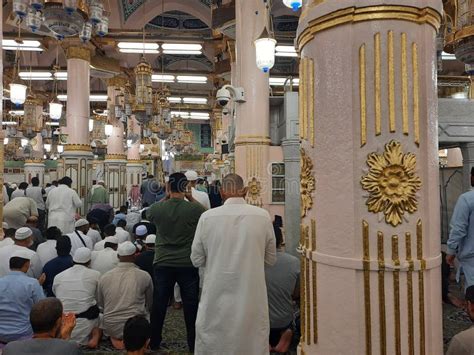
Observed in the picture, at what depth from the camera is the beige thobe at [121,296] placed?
3105mm

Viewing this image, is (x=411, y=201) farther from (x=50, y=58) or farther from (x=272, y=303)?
(x=50, y=58)

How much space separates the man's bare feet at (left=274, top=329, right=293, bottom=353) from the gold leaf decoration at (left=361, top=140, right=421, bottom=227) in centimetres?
177

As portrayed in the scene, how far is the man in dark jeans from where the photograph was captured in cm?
288

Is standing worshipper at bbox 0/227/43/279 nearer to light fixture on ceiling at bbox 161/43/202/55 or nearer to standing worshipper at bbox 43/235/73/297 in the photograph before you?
standing worshipper at bbox 43/235/73/297

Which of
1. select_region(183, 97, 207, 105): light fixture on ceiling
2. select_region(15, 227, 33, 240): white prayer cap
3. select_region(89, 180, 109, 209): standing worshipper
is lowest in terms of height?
select_region(15, 227, 33, 240): white prayer cap

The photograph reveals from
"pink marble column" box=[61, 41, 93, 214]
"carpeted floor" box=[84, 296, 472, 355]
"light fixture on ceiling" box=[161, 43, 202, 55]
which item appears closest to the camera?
"carpeted floor" box=[84, 296, 472, 355]

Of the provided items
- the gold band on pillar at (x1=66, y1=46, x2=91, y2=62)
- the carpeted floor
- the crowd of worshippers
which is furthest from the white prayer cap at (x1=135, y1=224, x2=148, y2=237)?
the gold band on pillar at (x1=66, y1=46, x2=91, y2=62)

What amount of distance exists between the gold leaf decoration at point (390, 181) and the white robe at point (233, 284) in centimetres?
79

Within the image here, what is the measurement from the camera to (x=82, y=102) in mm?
8914

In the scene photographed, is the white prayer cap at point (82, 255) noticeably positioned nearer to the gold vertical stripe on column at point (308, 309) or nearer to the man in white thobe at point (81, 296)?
the man in white thobe at point (81, 296)

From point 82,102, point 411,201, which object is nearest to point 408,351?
point 411,201

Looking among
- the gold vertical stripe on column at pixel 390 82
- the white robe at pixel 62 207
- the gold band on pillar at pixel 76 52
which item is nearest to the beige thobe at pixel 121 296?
the gold vertical stripe on column at pixel 390 82

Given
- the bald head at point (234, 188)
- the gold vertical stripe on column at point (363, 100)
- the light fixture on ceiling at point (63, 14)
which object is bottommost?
the bald head at point (234, 188)

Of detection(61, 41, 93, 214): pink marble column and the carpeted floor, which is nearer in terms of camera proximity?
the carpeted floor
